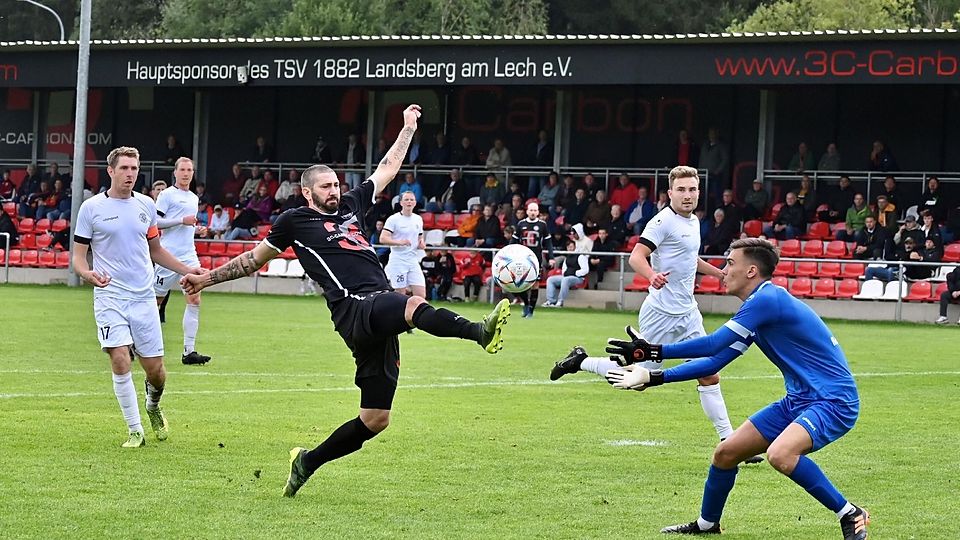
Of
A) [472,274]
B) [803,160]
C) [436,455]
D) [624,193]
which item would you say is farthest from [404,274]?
[803,160]

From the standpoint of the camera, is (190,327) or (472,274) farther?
(472,274)

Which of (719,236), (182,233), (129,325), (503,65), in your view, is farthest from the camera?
(503,65)

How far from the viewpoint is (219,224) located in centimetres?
3158

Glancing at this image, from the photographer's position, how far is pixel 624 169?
31750 mm

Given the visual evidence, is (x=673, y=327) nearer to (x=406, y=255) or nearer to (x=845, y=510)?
(x=845, y=510)

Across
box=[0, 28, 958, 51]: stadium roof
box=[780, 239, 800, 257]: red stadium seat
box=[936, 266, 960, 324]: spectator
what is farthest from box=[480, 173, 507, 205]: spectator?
box=[936, 266, 960, 324]: spectator

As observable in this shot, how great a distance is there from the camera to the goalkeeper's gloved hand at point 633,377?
6.54 metres

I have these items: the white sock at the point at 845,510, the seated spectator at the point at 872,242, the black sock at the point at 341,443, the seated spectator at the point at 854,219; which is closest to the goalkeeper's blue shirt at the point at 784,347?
the white sock at the point at 845,510

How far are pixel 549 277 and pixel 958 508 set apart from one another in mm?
19754

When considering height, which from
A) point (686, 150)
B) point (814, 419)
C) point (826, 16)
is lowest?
point (814, 419)

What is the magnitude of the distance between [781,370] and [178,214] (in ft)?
33.9

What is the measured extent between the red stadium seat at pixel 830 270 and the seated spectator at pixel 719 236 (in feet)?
5.95

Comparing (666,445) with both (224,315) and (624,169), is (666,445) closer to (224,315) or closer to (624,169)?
(224,315)

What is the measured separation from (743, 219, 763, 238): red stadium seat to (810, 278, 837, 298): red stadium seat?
2577mm
